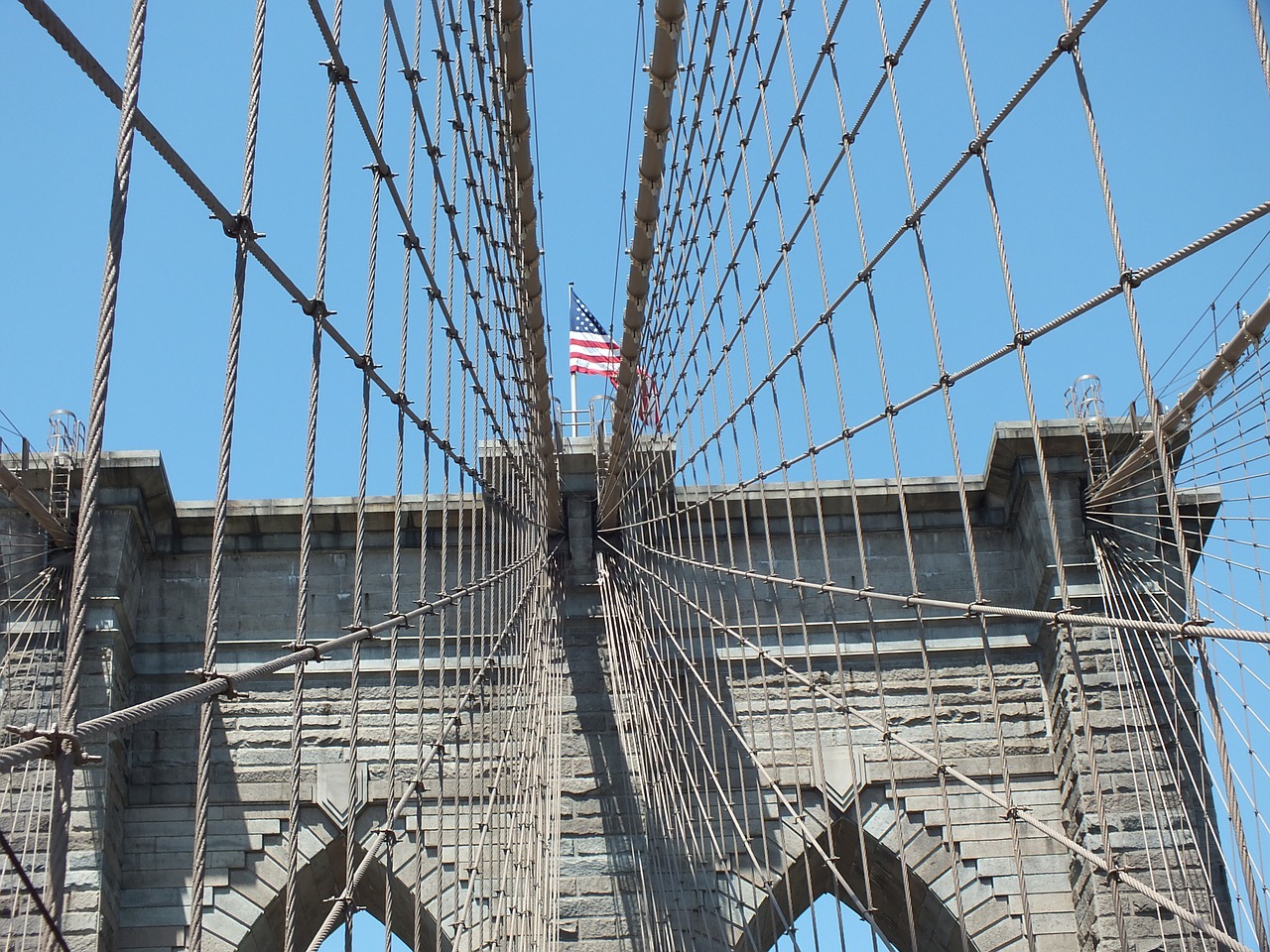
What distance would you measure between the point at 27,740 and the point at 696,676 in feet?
25.0

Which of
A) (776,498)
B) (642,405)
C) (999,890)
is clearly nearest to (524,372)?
(642,405)

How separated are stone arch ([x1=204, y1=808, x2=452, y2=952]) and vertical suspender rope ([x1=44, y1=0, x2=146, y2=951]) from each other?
7.05m

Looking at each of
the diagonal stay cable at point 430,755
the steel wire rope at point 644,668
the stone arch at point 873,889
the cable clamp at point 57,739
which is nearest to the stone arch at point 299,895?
the diagonal stay cable at point 430,755

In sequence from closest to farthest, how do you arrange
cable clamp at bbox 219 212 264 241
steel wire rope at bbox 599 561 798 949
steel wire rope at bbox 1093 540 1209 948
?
cable clamp at bbox 219 212 264 241, steel wire rope at bbox 1093 540 1209 948, steel wire rope at bbox 599 561 798 949

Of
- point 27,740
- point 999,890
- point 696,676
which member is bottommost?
point 999,890

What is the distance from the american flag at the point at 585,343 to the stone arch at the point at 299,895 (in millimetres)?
4996

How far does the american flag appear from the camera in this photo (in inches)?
543

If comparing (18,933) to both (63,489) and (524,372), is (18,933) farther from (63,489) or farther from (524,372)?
(524,372)

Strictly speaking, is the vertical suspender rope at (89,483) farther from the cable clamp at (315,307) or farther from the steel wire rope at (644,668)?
the steel wire rope at (644,668)

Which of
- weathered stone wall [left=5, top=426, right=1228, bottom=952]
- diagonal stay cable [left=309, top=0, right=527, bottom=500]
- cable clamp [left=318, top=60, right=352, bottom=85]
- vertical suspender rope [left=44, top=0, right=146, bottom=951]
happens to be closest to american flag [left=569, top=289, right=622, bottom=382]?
weathered stone wall [left=5, top=426, right=1228, bottom=952]

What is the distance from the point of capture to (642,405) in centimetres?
1071

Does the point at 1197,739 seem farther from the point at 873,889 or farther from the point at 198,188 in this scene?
the point at 198,188

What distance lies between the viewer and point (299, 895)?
32.5 ft

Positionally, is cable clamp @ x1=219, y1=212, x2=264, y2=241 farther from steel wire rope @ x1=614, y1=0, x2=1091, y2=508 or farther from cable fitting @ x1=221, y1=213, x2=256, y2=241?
steel wire rope @ x1=614, y1=0, x2=1091, y2=508
